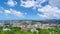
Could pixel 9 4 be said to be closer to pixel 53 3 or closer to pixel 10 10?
pixel 10 10

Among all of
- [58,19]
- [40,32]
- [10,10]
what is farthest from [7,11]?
[58,19]

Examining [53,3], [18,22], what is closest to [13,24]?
[18,22]

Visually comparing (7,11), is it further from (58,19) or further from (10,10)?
(58,19)

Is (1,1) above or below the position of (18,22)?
above

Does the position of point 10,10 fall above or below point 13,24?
above

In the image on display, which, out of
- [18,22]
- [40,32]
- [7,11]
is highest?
[7,11]

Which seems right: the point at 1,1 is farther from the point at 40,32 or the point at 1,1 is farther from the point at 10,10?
the point at 40,32
